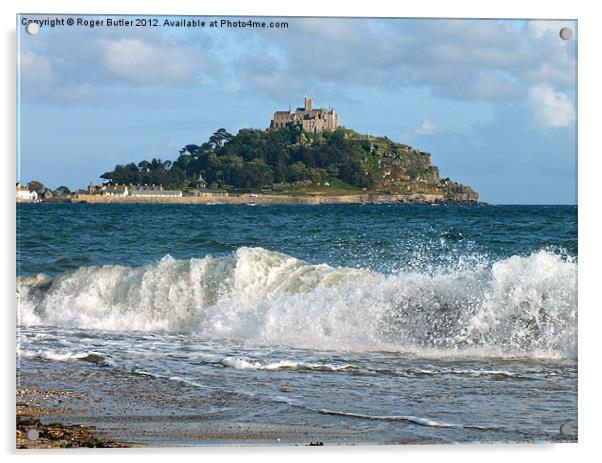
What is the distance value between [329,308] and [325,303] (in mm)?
85

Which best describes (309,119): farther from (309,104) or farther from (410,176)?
(410,176)

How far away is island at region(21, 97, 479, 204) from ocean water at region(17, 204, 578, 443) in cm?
21

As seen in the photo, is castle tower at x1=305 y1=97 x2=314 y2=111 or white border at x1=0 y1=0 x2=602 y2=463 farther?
castle tower at x1=305 y1=97 x2=314 y2=111

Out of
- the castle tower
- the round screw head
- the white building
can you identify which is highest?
the round screw head

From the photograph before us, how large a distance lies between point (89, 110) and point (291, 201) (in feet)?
6.22

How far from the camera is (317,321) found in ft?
25.3

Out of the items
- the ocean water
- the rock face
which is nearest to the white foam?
the ocean water

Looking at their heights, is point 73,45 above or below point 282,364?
above

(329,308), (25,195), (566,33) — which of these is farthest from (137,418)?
(566,33)

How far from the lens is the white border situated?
573 cm

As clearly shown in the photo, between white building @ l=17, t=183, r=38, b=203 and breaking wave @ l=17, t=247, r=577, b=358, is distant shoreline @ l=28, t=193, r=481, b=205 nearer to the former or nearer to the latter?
breaking wave @ l=17, t=247, r=577, b=358

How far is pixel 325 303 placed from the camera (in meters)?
7.91

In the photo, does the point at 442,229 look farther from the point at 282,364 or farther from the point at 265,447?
the point at 265,447
